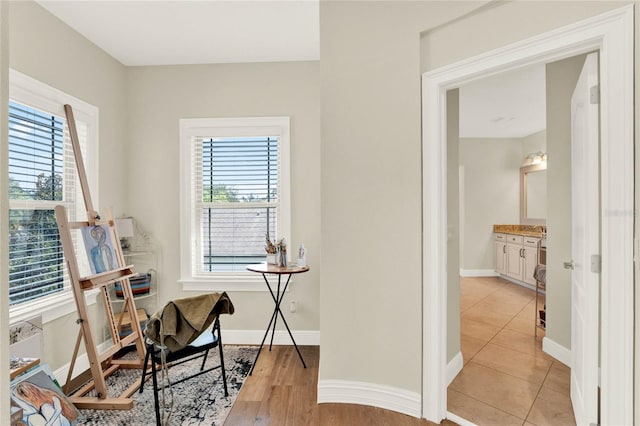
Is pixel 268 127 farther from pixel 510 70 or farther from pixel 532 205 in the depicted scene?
pixel 532 205

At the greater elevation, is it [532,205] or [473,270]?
[532,205]

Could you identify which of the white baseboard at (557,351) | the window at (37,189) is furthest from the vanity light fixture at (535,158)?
the window at (37,189)

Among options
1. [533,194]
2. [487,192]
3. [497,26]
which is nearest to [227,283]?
[497,26]

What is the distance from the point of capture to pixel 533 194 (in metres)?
5.93

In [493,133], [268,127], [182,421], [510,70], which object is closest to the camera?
[510,70]

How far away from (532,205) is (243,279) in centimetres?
563

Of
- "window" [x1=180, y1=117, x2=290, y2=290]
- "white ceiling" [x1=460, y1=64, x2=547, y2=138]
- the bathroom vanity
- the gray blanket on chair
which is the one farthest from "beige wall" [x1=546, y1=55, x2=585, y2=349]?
the gray blanket on chair

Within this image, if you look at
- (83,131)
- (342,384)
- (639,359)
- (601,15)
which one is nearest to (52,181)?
(83,131)

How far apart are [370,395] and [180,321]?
1.36 metres

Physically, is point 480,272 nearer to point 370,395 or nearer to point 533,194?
point 533,194

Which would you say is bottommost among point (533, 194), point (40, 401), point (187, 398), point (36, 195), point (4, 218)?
point (187, 398)

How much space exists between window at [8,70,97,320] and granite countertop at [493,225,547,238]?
243 inches

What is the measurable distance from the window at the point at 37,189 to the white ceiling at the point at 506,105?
3.72 m

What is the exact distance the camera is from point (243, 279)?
320 cm
